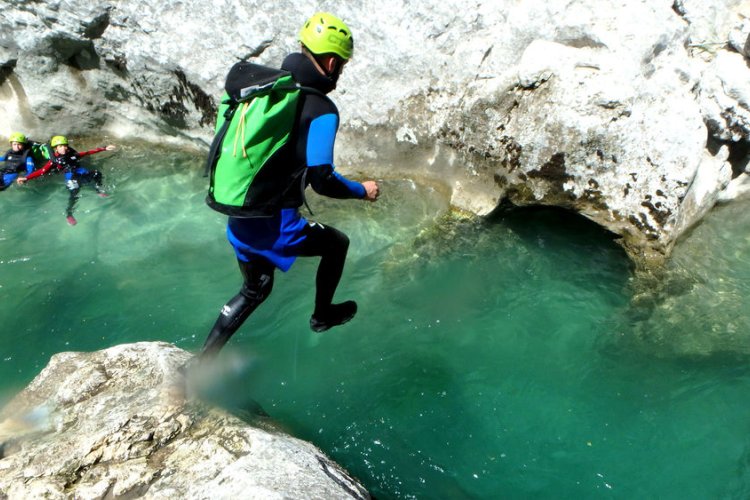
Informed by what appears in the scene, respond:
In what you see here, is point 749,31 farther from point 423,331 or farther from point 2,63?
point 2,63

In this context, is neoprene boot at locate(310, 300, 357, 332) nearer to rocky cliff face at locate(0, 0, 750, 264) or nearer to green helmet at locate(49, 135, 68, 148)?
rocky cliff face at locate(0, 0, 750, 264)

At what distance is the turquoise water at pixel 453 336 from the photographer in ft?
14.3

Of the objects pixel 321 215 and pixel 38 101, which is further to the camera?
pixel 38 101

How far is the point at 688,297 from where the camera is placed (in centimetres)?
568

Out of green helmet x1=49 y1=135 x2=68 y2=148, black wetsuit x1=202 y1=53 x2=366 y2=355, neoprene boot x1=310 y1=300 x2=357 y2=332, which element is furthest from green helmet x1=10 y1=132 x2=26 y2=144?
neoprene boot x1=310 y1=300 x2=357 y2=332

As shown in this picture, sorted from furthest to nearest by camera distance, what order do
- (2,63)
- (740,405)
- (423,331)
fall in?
(2,63) → (423,331) → (740,405)

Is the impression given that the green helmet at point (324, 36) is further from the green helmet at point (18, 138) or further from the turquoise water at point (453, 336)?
the green helmet at point (18, 138)

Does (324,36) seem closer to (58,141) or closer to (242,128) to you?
(242,128)

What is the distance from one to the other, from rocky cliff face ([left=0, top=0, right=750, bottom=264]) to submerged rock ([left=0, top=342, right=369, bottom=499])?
3.78 meters

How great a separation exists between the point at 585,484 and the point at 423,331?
1.85 metres

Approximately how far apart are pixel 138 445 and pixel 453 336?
9.12ft

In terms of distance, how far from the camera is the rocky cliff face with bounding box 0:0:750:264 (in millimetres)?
5883

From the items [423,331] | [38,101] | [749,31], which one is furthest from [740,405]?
[38,101]

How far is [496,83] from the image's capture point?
6301 millimetres
